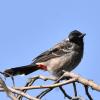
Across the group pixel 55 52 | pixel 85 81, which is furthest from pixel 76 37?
pixel 85 81

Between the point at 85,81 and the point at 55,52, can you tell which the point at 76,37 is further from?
the point at 85,81

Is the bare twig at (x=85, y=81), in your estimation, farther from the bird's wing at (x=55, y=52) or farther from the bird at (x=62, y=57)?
the bird's wing at (x=55, y=52)

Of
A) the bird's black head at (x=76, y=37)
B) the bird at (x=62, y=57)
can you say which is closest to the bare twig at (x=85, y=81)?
the bird at (x=62, y=57)

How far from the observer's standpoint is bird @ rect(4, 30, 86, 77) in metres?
6.83

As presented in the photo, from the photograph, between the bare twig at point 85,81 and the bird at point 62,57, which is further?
the bird at point 62,57

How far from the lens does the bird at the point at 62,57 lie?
22.4 ft

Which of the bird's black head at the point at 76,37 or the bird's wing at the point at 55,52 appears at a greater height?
the bird's black head at the point at 76,37

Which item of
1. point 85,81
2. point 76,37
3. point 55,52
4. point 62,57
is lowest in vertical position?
point 85,81

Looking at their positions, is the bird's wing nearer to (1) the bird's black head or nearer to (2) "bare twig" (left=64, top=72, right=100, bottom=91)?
(1) the bird's black head

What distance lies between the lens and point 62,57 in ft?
23.4

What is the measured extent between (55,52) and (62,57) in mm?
255

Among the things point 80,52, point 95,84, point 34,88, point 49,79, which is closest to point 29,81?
point 49,79

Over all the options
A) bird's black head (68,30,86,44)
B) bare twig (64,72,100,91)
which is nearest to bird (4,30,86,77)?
bird's black head (68,30,86,44)

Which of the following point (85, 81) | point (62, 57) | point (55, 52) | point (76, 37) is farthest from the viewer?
point (76, 37)
